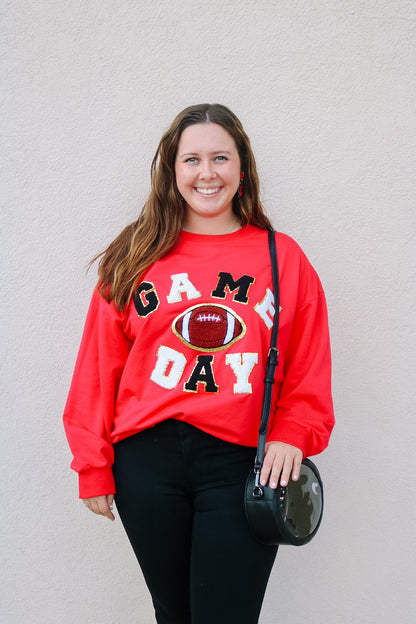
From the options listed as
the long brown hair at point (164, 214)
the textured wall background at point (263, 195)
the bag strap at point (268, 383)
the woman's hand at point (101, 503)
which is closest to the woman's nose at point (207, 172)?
the long brown hair at point (164, 214)

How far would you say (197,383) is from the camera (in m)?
1.44

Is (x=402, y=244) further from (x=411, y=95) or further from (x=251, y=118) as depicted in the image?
(x=251, y=118)

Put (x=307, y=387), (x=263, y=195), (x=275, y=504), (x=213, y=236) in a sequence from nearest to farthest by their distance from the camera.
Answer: (x=275, y=504) → (x=307, y=387) → (x=213, y=236) → (x=263, y=195)

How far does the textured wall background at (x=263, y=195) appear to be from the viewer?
6.38 ft

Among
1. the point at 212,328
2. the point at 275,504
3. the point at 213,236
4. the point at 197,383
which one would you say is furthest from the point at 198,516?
the point at 213,236

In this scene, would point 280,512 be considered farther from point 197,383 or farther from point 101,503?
point 101,503

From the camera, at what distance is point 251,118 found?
77.5 inches

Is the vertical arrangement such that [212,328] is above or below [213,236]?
below

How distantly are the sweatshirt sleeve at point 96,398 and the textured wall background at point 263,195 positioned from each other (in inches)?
19.1

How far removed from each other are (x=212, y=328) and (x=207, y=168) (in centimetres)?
44

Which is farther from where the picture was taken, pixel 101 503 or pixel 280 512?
pixel 101 503

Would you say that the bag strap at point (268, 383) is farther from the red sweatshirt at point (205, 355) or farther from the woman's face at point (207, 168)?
the woman's face at point (207, 168)

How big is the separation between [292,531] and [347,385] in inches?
31.1

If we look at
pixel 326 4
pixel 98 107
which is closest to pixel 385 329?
pixel 326 4
